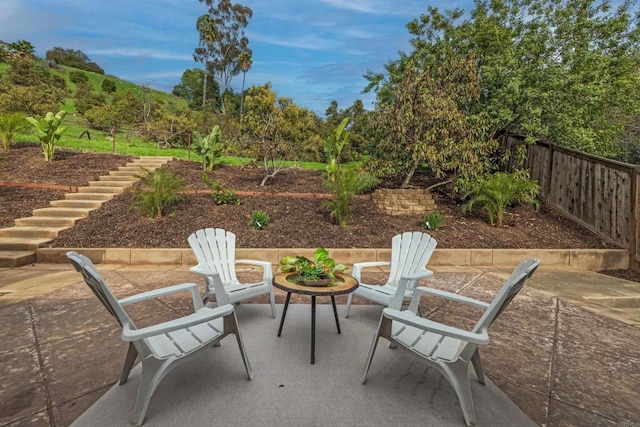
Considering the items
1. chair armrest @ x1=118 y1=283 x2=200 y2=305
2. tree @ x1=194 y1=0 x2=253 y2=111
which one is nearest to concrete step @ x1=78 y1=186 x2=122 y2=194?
chair armrest @ x1=118 y1=283 x2=200 y2=305

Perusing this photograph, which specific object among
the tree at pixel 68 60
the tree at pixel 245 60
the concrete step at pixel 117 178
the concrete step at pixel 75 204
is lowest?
the concrete step at pixel 75 204

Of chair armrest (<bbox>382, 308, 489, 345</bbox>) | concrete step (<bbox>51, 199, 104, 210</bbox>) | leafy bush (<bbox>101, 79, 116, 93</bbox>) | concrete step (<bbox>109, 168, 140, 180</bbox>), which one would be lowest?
chair armrest (<bbox>382, 308, 489, 345</bbox>)

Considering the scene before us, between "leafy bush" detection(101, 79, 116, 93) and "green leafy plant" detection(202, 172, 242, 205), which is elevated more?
"leafy bush" detection(101, 79, 116, 93)

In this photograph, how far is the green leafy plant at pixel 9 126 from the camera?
985cm

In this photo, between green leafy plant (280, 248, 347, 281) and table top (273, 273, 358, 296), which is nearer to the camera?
table top (273, 273, 358, 296)

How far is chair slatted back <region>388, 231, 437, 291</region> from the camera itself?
154 inches

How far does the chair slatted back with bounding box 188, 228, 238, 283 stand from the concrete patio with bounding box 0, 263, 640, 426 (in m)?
0.60

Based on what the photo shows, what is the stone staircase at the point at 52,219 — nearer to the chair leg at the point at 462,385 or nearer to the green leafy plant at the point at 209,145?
the green leafy plant at the point at 209,145

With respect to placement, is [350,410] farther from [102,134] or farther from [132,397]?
[102,134]

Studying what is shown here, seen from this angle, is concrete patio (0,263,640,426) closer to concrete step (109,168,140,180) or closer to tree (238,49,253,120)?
concrete step (109,168,140,180)

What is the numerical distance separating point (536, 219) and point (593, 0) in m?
6.04

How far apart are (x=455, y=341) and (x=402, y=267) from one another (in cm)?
164

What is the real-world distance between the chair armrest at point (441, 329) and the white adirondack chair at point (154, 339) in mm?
1130

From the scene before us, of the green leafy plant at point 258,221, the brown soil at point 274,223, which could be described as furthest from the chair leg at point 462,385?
the green leafy plant at point 258,221
